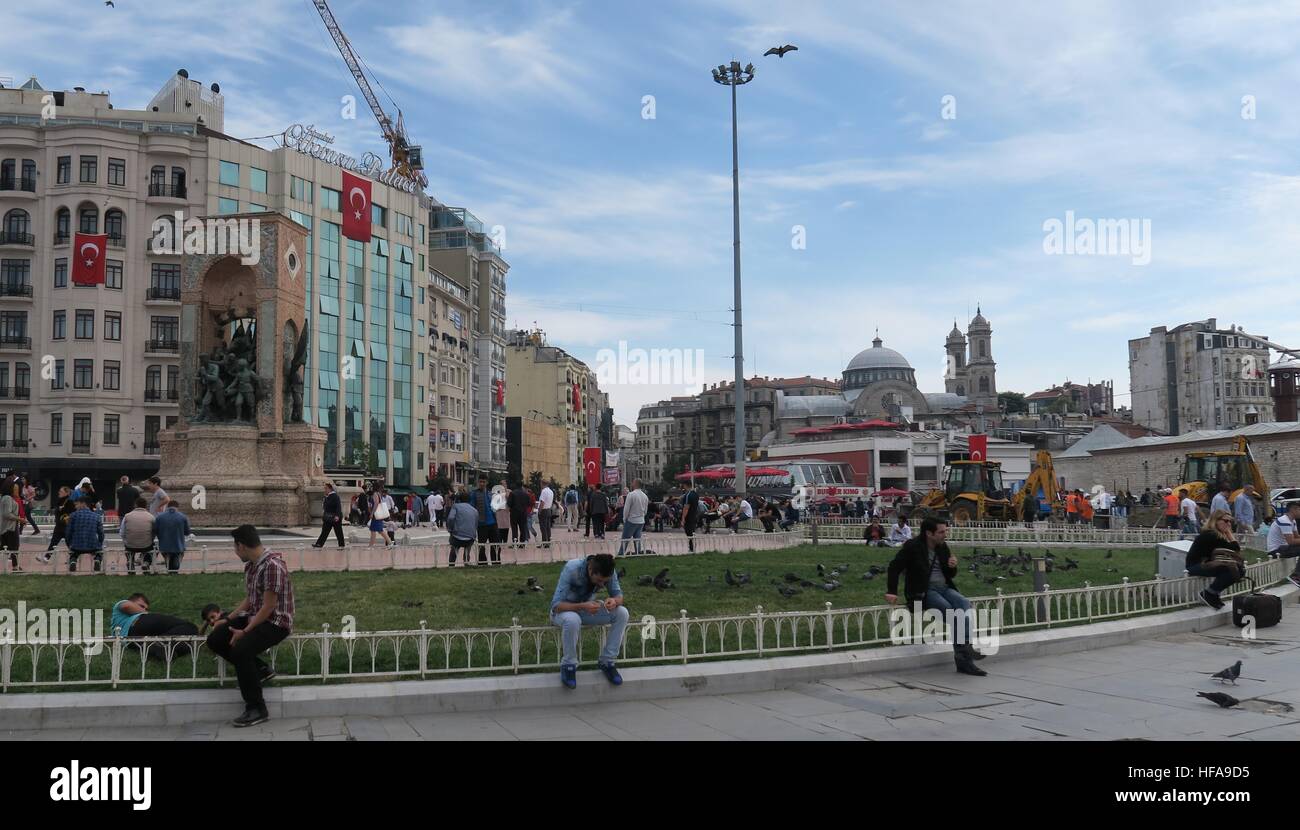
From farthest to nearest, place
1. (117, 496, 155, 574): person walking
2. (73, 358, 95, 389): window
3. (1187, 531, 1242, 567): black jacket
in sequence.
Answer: (73, 358, 95, 389): window < (117, 496, 155, 574): person walking < (1187, 531, 1242, 567): black jacket

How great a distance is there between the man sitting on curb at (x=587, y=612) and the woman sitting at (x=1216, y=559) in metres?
8.07

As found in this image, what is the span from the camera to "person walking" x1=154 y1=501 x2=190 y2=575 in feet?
46.7

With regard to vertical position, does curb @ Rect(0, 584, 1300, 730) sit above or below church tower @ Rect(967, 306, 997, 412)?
below

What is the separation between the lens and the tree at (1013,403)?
148 m

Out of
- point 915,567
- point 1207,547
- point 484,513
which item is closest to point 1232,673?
point 915,567

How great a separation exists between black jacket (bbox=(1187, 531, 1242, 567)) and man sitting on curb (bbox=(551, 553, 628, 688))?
8.17 m

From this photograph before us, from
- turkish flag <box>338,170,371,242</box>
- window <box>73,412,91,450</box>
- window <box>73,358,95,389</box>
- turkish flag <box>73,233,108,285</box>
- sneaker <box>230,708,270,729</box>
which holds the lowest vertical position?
sneaker <box>230,708,270,729</box>

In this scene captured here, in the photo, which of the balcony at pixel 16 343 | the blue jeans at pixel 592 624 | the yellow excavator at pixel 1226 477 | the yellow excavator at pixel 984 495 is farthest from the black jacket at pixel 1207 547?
the balcony at pixel 16 343

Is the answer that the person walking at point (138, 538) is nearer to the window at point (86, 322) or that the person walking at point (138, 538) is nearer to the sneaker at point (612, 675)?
the sneaker at point (612, 675)

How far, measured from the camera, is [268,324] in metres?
21.1

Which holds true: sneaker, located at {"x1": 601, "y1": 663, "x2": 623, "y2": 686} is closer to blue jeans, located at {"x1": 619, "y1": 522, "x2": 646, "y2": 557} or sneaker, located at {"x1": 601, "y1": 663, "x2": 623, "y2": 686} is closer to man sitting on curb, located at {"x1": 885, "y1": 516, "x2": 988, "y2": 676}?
man sitting on curb, located at {"x1": 885, "y1": 516, "x2": 988, "y2": 676}

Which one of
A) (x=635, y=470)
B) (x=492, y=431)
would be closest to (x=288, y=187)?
(x=492, y=431)

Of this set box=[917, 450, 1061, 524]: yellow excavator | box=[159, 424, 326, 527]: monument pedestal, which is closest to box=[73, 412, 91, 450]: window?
box=[159, 424, 326, 527]: monument pedestal

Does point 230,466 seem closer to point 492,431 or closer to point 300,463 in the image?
point 300,463
